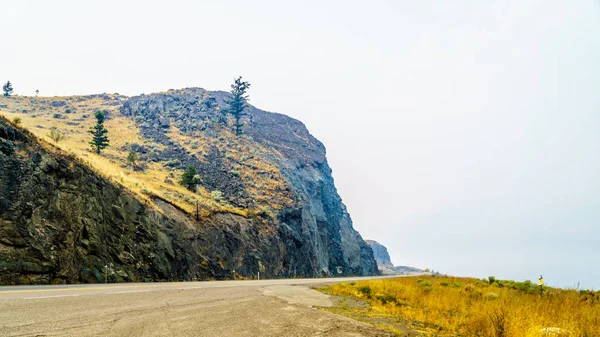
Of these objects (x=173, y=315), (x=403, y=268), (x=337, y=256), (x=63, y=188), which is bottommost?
(x=403, y=268)

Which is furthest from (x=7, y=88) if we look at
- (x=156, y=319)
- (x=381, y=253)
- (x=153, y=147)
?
(x=381, y=253)

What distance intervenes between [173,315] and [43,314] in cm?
234

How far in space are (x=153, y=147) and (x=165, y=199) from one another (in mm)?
27613

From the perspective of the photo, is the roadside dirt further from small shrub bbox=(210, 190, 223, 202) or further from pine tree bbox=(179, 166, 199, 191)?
pine tree bbox=(179, 166, 199, 191)

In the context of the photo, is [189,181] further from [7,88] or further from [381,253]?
[381,253]

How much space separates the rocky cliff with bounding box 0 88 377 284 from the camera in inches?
686

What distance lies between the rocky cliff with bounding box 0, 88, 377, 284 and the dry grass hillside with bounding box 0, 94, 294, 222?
0.73 feet

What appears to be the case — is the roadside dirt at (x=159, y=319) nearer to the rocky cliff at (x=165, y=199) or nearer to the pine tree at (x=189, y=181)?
the rocky cliff at (x=165, y=199)

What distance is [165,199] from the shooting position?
99.3ft

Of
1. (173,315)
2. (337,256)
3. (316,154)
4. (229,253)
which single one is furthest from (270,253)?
(316,154)

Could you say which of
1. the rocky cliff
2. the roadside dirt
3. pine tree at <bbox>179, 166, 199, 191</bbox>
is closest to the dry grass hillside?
the rocky cliff

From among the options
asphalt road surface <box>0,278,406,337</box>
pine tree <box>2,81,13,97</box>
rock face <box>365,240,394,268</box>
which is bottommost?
rock face <box>365,240,394,268</box>

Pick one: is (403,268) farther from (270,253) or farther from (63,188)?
(63,188)

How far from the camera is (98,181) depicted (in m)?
22.5
